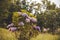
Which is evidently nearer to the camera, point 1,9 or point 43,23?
point 1,9

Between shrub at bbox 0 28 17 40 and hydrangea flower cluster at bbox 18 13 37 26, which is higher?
hydrangea flower cluster at bbox 18 13 37 26

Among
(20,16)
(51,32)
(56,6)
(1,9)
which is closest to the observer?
(20,16)

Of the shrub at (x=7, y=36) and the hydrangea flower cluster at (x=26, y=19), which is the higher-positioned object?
the hydrangea flower cluster at (x=26, y=19)

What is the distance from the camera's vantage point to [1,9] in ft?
28.3

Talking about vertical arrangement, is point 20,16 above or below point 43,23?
above

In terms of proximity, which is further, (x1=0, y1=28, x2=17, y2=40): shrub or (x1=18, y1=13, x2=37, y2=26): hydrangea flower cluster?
(x1=0, y1=28, x2=17, y2=40): shrub

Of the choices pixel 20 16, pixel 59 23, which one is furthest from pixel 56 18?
pixel 20 16

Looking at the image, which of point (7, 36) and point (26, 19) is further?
point (7, 36)

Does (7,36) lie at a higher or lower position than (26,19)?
lower

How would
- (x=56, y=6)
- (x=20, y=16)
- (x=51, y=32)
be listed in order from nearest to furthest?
(x=20, y=16) → (x=51, y=32) → (x=56, y=6)

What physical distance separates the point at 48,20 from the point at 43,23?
0.24 metres

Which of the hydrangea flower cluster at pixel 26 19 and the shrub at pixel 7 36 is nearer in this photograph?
the hydrangea flower cluster at pixel 26 19

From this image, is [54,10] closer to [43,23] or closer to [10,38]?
[43,23]

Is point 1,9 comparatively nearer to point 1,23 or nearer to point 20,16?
point 1,23
